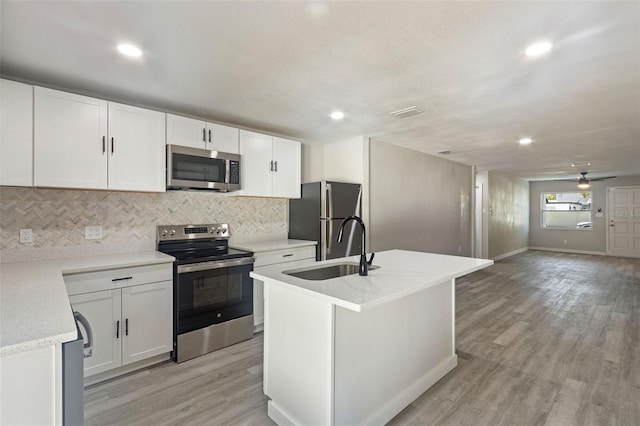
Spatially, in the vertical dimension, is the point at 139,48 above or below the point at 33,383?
above

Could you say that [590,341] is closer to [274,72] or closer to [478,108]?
[478,108]

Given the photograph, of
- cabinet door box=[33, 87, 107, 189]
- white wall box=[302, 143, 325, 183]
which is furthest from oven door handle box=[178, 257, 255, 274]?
white wall box=[302, 143, 325, 183]

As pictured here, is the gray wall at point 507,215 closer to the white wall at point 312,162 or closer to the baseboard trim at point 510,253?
the baseboard trim at point 510,253

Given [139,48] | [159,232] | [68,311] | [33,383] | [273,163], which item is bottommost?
[33,383]

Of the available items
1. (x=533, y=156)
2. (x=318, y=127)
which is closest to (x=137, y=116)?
(x=318, y=127)

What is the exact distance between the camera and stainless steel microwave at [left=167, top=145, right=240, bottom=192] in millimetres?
2859

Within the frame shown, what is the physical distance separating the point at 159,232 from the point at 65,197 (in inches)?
30.9

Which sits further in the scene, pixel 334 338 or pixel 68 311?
pixel 334 338

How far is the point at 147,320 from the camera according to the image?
8.40 feet

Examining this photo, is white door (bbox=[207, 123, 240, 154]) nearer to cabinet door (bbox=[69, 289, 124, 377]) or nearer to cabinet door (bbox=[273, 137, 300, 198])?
cabinet door (bbox=[273, 137, 300, 198])

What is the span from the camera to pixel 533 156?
18.6 feet

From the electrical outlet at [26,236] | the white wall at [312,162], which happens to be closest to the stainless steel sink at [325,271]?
the electrical outlet at [26,236]

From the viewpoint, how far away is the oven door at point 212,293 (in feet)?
8.88

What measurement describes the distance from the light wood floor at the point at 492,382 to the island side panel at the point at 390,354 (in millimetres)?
121
